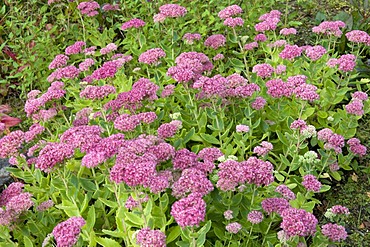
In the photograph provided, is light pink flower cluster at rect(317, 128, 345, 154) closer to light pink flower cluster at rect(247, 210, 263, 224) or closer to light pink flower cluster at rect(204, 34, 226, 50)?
light pink flower cluster at rect(247, 210, 263, 224)

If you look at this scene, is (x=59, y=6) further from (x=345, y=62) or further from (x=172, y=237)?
(x=172, y=237)

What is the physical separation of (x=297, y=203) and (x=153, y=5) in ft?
10.4

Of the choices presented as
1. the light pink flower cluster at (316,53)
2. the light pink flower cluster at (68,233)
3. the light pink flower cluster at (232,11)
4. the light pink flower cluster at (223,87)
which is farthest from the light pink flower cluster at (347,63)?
the light pink flower cluster at (68,233)

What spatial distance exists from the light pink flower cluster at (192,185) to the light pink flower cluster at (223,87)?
0.79 metres

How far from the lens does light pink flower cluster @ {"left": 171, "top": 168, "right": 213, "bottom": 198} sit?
2.05m

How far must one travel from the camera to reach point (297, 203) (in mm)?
2627

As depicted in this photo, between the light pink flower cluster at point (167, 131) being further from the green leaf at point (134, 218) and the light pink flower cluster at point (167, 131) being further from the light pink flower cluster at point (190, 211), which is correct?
the light pink flower cluster at point (190, 211)

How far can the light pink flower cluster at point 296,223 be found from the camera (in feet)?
6.66

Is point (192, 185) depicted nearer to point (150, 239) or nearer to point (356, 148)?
point (150, 239)

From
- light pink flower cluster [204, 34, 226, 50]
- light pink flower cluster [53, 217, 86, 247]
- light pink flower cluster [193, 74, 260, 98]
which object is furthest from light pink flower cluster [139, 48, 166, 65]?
light pink flower cluster [53, 217, 86, 247]

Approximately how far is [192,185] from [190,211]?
23 cm

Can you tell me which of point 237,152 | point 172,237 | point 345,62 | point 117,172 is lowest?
point 237,152

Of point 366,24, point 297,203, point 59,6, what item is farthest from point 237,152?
point 59,6

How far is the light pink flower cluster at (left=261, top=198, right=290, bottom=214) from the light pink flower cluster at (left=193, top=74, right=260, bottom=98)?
2.60ft
